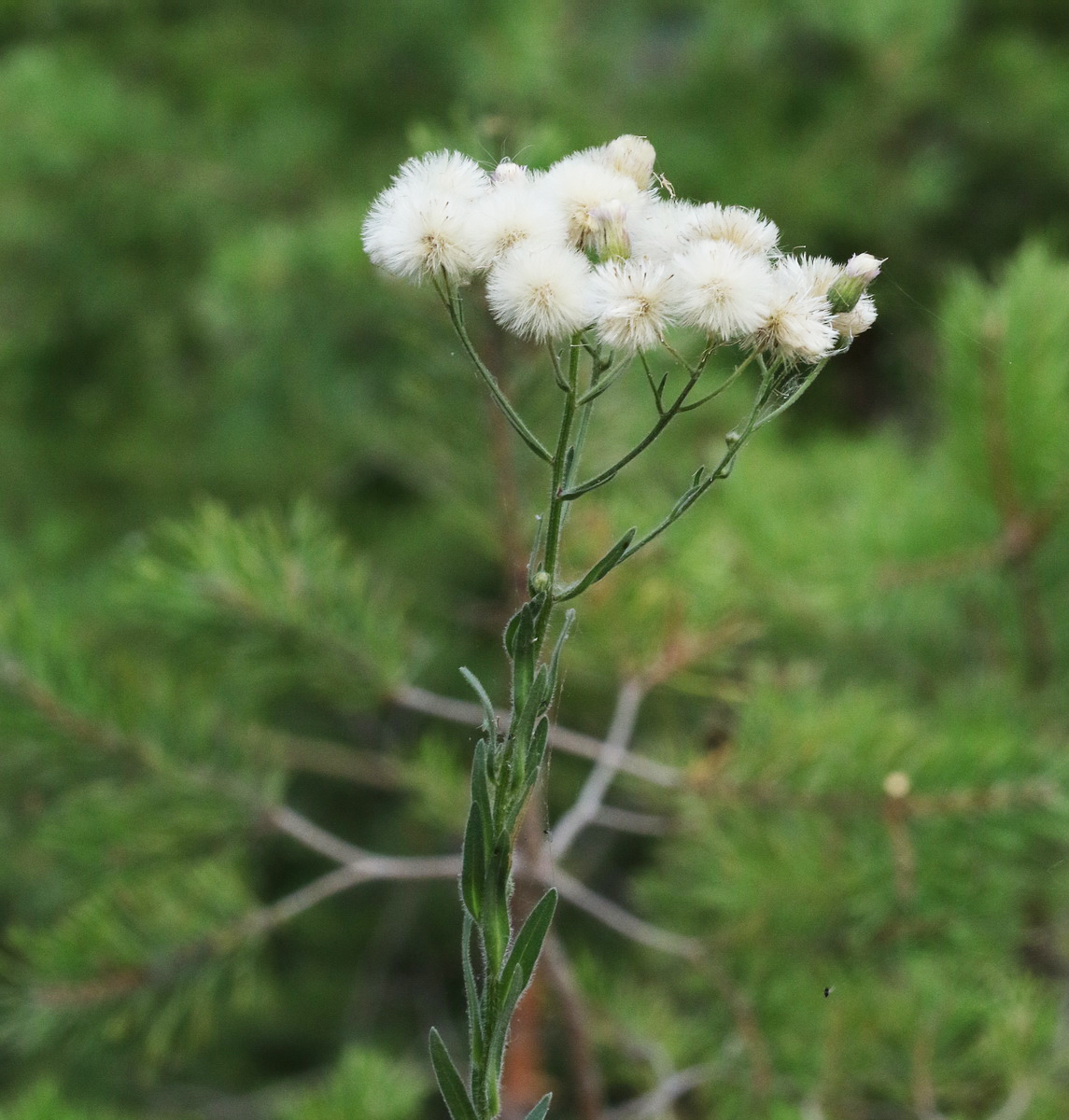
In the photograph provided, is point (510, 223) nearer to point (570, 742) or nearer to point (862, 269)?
point (862, 269)

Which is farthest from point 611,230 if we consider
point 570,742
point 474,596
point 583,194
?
point 474,596

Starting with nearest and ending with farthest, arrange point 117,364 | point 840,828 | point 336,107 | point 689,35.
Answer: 1. point 840,828
2. point 336,107
3. point 117,364
4. point 689,35

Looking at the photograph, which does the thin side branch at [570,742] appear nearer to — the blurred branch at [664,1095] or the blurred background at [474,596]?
the blurred background at [474,596]

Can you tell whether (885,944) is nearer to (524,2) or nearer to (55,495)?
(524,2)

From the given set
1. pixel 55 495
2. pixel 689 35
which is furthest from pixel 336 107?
pixel 689 35

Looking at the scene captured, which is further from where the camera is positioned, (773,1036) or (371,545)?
(371,545)

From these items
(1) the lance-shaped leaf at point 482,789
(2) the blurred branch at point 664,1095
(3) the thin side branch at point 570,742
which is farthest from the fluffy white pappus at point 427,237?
(2) the blurred branch at point 664,1095
